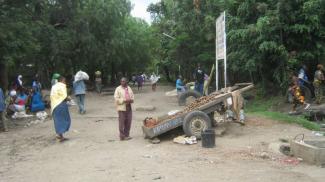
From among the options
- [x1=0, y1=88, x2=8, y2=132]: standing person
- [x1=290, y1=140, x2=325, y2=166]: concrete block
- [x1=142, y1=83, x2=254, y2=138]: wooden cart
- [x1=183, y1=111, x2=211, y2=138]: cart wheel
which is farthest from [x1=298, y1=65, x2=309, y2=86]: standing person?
[x1=0, y1=88, x2=8, y2=132]: standing person

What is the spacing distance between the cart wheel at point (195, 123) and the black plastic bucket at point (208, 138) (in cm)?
91

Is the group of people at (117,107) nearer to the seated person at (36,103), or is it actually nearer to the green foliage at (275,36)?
the seated person at (36,103)

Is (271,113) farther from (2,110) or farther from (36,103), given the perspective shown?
(36,103)

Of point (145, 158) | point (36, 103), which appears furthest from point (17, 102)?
point (145, 158)

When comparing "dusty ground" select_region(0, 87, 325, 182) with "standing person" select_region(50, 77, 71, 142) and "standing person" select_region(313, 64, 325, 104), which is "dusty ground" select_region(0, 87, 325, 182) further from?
"standing person" select_region(313, 64, 325, 104)

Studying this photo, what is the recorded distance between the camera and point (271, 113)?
16969mm

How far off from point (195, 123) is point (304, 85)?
9799 millimetres

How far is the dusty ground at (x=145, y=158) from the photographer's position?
929 centimetres

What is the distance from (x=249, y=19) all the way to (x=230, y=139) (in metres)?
11.7

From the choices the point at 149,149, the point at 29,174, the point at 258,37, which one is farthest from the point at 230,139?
the point at 258,37

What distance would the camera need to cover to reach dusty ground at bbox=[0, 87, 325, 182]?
30.5 feet

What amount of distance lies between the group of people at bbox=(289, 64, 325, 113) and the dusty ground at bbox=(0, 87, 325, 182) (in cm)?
414

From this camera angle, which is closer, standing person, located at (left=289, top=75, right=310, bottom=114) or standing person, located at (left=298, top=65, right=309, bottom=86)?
standing person, located at (left=289, top=75, right=310, bottom=114)

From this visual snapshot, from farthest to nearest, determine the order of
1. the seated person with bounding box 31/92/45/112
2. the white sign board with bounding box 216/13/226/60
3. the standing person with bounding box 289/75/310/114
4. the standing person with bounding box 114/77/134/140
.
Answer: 1. the seated person with bounding box 31/92/45/112
2. the standing person with bounding box 289/75/310/114
3. the white sign board with bounding box 216/13/226/60
4. the standing person with bounding box 114/77/134/140
